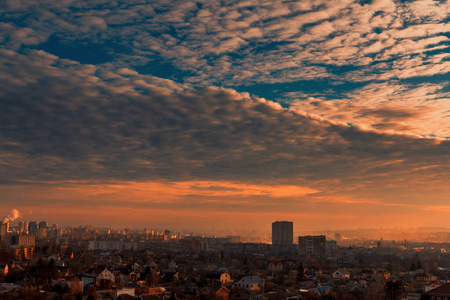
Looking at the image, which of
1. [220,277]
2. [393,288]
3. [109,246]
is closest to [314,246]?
[109,246]

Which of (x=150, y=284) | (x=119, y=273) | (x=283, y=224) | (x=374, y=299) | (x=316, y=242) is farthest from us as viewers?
(x=283, y=224)

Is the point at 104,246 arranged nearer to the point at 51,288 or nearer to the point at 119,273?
the point at 119,273

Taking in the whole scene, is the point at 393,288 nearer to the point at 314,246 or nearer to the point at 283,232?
the point at 314,246

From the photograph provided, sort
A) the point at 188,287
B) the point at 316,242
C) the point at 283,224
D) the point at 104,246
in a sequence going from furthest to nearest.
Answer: the point at 283,224 < the point at 104,246 < the point at 316,242 < the point at 188,287

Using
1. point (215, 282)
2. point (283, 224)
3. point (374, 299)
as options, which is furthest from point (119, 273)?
point (283, 224)

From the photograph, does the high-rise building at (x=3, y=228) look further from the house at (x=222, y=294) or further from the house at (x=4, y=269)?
the house at (x=222, y=294)

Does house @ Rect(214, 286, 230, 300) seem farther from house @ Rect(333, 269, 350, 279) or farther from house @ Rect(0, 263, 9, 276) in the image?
house @ Rect(333, 269, 350, 279)
